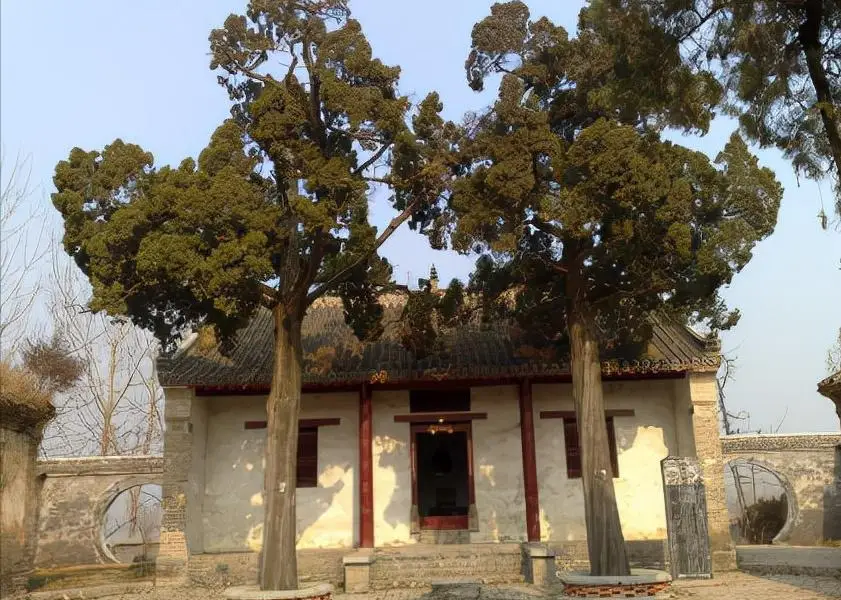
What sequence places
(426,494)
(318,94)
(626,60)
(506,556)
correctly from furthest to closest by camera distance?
(426,494)
(506,556)
(318,94)
(626,60)

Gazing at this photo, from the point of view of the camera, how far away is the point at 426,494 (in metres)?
18.3

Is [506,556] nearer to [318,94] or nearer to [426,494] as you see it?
[426,494]

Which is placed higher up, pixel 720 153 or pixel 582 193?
pixel 720 153

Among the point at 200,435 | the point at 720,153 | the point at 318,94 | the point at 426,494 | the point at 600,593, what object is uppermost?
the point at 318,94

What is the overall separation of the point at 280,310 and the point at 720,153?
Result: 619 cm

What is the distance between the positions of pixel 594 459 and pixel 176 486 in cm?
731

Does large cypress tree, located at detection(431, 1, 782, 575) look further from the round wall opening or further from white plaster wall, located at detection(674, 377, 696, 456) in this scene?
the round wall opening

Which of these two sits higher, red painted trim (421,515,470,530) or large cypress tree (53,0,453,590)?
large cypress tree (53,0,453,590)

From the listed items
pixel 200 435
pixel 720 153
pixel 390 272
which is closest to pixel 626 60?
pixel 720 153

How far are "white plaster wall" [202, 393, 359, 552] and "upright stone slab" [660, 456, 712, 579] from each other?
5659 millimetres

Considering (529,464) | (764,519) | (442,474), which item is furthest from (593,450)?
(764,519)

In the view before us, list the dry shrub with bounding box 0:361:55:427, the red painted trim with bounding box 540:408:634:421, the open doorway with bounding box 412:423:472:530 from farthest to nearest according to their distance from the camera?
the open doorway with bounding box 412:423:472:530 → the red painted trim with bounding box 540:408:634:421 → the dry shrub with bounding box 0:361:55:427

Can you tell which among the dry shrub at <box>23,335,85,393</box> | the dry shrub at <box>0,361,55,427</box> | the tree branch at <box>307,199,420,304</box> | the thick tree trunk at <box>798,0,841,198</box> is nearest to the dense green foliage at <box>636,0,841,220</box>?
the thick tree trunk at <box>798,0,841,198</box>

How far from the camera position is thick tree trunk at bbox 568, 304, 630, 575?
9.78 m
